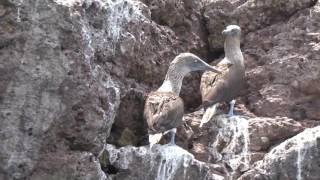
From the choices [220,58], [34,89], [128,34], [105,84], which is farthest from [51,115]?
[220,58]

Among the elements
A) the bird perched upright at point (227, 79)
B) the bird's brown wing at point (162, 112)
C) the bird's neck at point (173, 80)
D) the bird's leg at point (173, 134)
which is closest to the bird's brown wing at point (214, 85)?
the bird perched upright at point (227, 79)

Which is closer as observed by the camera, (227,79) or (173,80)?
(173,80)

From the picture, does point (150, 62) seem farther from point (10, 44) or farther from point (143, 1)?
point (10, 44)

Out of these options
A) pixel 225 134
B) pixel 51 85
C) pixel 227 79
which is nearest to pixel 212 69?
pixel 227 79

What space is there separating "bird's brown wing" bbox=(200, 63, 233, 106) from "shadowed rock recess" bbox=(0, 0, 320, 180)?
0.27 metres

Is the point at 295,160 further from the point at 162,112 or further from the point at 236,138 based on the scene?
the point at 162,112

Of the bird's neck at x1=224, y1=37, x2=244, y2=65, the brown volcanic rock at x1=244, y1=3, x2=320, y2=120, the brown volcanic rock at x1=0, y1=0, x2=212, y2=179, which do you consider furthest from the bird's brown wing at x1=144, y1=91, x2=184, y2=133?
the brown volcanic rock at x1=244, y1=3, x2=320, y2=120

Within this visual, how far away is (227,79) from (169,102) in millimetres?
1142

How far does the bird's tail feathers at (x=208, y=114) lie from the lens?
7.84m

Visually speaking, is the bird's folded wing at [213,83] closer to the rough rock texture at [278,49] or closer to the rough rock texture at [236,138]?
the rough rock texture at [236,138]

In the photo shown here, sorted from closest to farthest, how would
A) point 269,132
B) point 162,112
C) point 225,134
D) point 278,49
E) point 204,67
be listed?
1. point 162,112
2. point 269,132
3. point 225,134
4. point 204,67
5. point 278,49

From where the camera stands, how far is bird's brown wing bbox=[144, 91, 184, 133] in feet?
23.2

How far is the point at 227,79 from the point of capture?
26.6ft

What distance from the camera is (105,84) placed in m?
6.88
